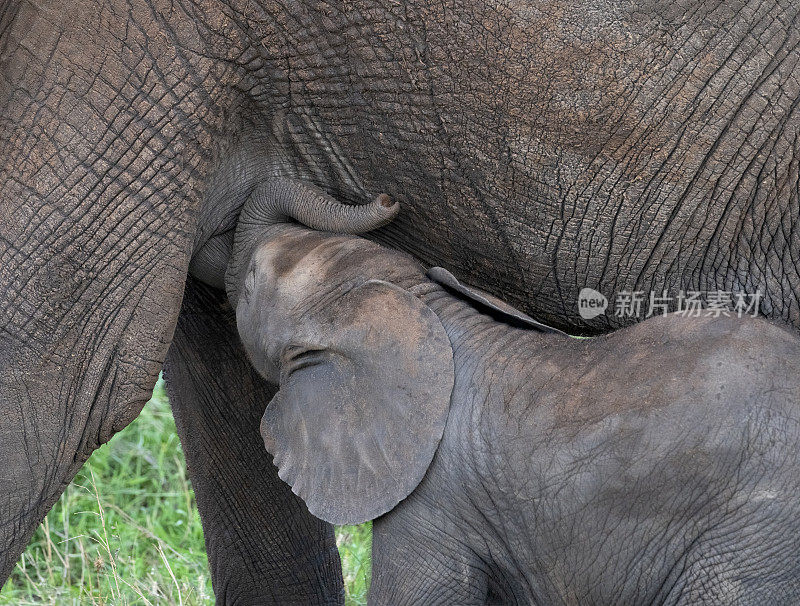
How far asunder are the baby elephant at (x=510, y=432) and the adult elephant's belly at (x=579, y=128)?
0.17 m

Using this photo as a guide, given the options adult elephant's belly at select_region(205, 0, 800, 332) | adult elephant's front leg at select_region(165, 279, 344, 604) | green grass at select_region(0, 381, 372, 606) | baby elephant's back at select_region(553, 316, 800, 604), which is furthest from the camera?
green grass at select_region(0, 381, 372, 606)

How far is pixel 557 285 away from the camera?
10.7 feet

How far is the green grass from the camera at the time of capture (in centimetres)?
421

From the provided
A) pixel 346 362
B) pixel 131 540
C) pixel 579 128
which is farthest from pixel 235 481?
pixel 579 128

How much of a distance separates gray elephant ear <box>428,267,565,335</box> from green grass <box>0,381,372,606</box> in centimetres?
98

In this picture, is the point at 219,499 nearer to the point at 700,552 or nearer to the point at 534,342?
the point at 534,342

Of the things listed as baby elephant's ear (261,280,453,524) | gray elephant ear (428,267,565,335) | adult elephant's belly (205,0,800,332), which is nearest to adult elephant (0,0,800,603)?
adult elephant's belly (205,0,800,332)

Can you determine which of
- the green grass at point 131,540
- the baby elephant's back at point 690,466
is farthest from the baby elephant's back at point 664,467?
the green grass at point 131,540

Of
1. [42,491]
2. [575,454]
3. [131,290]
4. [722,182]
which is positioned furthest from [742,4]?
[42,491]

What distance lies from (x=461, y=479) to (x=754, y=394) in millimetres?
637

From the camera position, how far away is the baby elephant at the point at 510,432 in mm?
2688

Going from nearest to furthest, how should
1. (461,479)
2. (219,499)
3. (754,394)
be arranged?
(754,394) → (461,479) → (219,499)

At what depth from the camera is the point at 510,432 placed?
2.90 m

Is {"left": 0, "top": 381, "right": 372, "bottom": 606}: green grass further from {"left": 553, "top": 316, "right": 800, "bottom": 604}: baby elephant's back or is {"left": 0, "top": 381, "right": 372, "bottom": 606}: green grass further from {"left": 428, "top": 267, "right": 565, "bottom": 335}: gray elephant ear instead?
{"left": 553, "top": 316, "right": 800, "bottom": 604}: baby elephant's back
